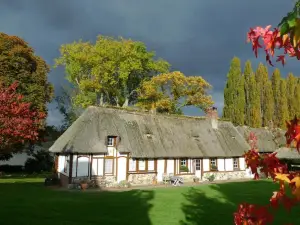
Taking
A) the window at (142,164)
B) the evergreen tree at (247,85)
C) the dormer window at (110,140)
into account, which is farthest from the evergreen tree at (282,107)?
the dormer window at (110,140)

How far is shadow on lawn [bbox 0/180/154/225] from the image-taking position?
522 inches

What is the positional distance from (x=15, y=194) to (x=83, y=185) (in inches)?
249

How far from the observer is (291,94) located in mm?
56500

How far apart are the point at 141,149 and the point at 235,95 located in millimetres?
29142

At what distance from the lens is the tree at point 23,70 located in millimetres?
32844

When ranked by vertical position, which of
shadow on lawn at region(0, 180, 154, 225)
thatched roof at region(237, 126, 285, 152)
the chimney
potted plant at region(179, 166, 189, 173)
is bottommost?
shadow on lawn at region(0, 180, 154, 225)

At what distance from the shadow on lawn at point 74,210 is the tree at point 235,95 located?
117ft

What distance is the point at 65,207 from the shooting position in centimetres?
1652

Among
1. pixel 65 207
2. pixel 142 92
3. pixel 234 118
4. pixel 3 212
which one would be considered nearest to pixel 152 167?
pixel 65 207

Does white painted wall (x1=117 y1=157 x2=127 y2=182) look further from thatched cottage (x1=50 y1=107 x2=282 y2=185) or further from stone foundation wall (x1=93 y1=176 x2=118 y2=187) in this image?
stone foundation wall (x1=93 y1=176 x2=118 y2=187)

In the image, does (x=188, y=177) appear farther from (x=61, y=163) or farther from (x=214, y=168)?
(x=61, y=163)

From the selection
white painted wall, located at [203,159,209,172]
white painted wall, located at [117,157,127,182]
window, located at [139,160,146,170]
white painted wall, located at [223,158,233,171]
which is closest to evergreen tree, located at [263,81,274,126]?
white painted wall, located at [223,158,233,171]

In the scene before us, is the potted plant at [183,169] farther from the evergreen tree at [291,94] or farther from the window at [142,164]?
the evergreen tree at [291,94]

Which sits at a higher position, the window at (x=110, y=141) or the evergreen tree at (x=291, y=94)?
the evergreen tree at (x=291, y=94)
